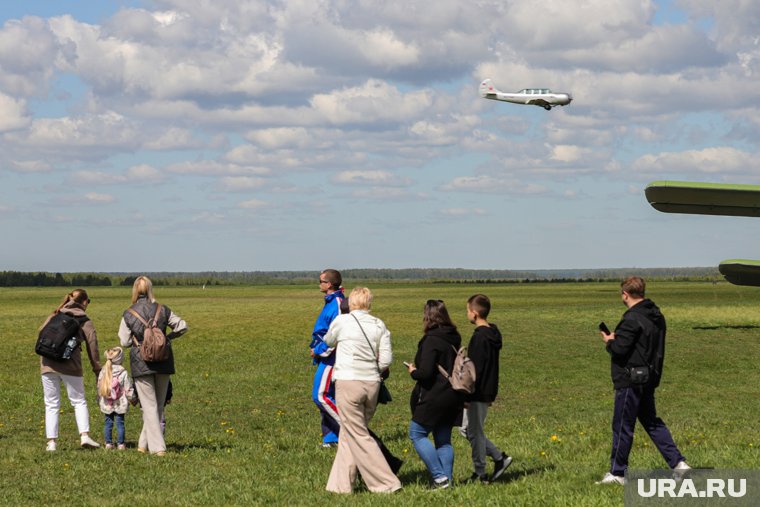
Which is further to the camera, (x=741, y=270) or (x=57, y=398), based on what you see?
(x=741, y=270)

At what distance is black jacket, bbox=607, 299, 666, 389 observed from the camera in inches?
295

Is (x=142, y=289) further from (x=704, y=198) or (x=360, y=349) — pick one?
(x=704, y=198)

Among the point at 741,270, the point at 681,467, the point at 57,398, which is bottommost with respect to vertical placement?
the point at 681,467

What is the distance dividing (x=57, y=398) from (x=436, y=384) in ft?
17.9

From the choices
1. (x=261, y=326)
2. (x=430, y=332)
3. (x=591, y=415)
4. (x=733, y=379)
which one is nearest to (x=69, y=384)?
(x=430, y=332)

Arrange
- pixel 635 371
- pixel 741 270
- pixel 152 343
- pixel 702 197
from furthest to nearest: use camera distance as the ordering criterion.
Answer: pixel 741 270 < pixel 702 197 < pixel 152 343 < pixel 635 371

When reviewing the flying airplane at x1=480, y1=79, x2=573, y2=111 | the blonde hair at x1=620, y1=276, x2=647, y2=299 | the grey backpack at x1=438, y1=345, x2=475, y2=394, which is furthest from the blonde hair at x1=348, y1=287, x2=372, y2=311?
the flying airplane at x1=480, y1=79, x2=573, y2=111

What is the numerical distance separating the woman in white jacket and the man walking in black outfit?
1.86 metres

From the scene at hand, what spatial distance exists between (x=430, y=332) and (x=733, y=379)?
14.2 m

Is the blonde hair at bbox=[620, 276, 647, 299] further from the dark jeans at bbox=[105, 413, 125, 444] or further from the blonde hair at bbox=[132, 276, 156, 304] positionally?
the dark jeans at bbox=[105, 413, 125, 444]

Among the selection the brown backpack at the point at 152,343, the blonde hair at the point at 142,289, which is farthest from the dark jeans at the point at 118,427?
the blonde hair at the point at 142,289

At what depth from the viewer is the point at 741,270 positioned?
3603cm

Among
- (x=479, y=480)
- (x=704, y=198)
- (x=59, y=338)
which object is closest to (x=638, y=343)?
(x=479, y=480)

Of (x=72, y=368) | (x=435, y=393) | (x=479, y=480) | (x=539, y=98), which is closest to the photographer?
(x=435, y=393)
